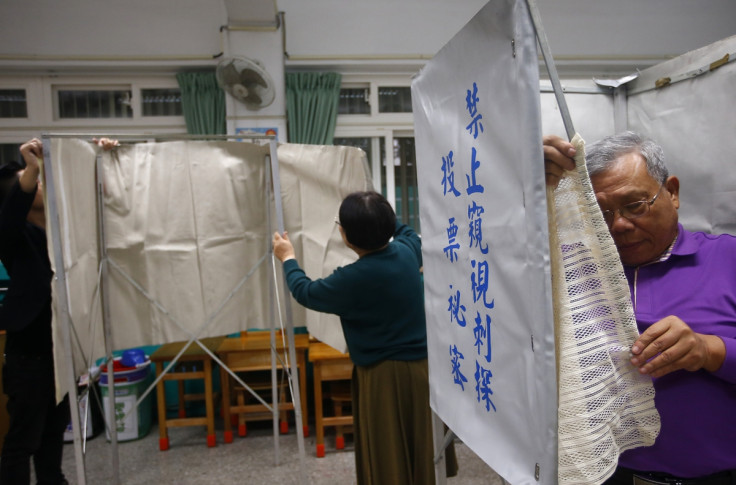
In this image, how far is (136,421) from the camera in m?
3.04

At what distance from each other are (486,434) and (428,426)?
0.89 meters

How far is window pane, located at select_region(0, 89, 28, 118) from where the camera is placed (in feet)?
12.1

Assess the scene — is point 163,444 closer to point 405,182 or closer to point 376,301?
point 376,301

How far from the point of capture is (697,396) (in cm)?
85

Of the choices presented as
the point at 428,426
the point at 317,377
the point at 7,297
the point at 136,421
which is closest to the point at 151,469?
the point at 136,421

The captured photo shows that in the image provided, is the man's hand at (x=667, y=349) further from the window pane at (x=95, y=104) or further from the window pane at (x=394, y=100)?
the window pane at (x=95, y=104)

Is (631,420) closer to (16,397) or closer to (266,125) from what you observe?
(16,397)

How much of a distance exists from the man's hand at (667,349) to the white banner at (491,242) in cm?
17

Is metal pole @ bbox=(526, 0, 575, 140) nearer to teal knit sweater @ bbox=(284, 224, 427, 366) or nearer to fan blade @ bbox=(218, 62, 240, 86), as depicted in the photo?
teal knit sweater @ bbox=(284, 224, 427, 366)

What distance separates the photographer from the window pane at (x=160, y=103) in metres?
3.79

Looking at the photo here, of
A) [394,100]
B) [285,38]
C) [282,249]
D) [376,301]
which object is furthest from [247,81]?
[376,301]

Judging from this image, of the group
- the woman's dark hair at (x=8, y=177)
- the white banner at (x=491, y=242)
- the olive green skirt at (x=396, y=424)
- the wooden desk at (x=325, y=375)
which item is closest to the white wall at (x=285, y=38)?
the wooden desk at (x=325, y=375)

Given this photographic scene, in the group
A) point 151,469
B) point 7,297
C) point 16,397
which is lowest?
point 151,469

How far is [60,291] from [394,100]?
2977 millimetres
